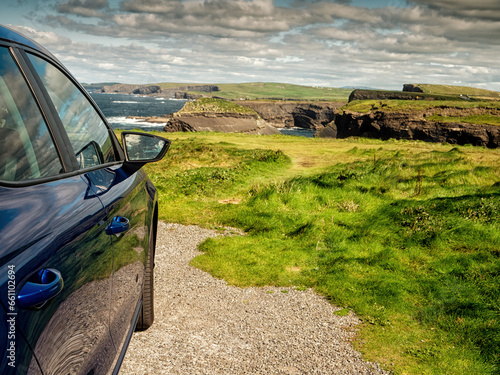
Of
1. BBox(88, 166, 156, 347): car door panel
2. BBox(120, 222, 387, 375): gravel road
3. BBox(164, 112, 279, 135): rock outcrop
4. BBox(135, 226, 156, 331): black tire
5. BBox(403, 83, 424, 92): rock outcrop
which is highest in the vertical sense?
BBox(403, 83, 424, 92): rock outcrop

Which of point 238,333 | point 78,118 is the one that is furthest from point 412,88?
point 78,118

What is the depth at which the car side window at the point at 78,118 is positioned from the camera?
7.43ft

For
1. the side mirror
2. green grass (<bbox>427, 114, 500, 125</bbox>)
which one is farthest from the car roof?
green grass (<bbox>427, 114, 500, 125</bbox>)

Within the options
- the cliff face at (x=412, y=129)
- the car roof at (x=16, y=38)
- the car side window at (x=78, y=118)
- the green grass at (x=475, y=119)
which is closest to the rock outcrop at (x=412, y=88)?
the cliff face at (x=412, y=129)

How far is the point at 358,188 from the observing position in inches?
400

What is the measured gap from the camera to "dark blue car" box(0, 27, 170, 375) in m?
1.26

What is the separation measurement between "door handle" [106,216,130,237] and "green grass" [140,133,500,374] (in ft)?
8.69

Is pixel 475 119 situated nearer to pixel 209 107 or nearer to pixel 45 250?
pixel 209 107

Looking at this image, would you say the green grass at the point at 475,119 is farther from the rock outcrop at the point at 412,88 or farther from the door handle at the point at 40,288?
the rock outcrop at the point at 412,88

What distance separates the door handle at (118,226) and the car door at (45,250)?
0.28 ft

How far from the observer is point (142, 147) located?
420 centimetres

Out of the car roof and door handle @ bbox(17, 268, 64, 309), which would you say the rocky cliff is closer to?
the car roof

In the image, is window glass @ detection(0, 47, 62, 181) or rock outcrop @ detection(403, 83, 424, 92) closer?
window glass @ detection(0, 47, 62, 181)

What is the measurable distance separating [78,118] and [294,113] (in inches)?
7822
